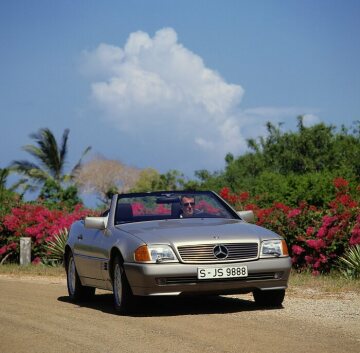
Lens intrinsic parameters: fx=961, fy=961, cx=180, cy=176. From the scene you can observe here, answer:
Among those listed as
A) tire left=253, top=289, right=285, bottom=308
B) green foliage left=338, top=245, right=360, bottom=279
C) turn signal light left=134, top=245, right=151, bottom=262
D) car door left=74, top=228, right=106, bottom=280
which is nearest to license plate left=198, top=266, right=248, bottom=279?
turn signal light left=134, top=245, right=151, bottom=262

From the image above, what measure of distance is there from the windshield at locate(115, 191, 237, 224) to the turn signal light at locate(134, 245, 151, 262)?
4.41ft

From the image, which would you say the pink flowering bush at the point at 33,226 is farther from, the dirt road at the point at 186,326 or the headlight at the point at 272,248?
the headlight at the point at 272,248

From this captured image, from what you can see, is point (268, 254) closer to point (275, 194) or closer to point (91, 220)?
point (91, 220)

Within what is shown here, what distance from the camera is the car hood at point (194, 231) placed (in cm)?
1109

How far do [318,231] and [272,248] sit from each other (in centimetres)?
709

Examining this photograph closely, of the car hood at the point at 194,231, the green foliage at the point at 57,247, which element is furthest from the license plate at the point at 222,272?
the green foliage at the point at 57,247

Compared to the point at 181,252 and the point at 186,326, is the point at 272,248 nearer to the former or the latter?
the point at 181,252

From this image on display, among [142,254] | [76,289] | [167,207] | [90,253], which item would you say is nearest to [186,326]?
[142,254]

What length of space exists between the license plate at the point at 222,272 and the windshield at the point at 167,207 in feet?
5.18

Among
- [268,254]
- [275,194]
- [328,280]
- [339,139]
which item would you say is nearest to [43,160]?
[339,139]

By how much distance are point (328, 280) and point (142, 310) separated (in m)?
5.10

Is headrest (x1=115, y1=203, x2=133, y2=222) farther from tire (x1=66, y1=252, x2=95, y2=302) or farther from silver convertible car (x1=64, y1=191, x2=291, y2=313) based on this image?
tire (x1=66, y1=252, x2=95, y2=302)

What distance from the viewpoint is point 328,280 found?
1586cm

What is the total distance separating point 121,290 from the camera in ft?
37.2
